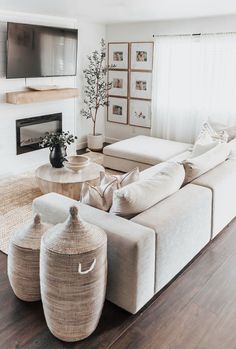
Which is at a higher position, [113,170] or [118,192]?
[118,192]

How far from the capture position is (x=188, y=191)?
2.88 metres

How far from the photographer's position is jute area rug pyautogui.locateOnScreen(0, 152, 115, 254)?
3.51 meters

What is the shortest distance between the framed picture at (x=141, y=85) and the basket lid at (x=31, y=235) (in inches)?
169

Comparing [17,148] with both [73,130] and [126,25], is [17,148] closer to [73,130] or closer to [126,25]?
[73,130]

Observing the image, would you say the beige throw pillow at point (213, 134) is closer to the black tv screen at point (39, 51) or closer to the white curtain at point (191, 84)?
the white curtain at point (191, 84)

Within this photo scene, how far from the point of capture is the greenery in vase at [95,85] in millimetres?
6250

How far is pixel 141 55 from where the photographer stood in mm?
6137

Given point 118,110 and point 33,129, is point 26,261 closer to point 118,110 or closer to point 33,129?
point 33,129

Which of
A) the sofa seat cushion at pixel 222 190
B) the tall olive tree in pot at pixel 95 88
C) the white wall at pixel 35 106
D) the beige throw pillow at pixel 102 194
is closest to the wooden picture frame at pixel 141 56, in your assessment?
the tall olive tree in pot at pixel 95 88

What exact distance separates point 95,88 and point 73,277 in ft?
16.1

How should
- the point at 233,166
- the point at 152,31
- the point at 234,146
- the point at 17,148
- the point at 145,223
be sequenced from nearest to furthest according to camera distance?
1. the point at 145,223
2. the point at 233,166
3. the point at 234,146
4. the point at 17,148
5. the point at 152,31

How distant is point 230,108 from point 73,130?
2.59m

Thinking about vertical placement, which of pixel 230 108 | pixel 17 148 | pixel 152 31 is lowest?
pixel 17 148

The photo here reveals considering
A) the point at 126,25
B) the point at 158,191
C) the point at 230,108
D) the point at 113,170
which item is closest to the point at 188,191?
the point at 158,191
